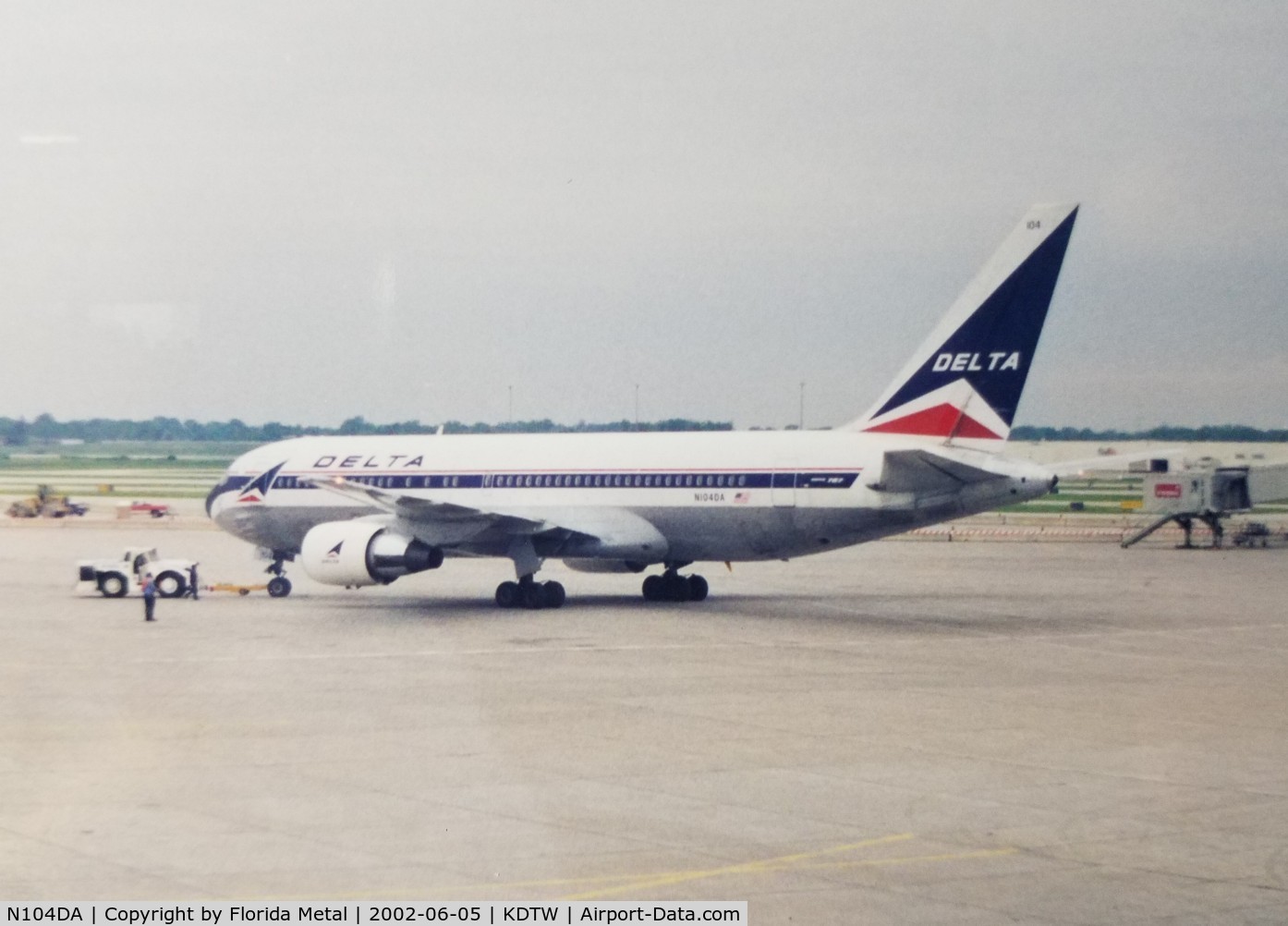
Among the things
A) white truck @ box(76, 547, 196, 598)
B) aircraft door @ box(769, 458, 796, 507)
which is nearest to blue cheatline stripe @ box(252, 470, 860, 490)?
aircraft door @ box(769, 458, 796, 507)

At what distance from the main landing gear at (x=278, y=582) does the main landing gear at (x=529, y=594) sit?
646 cm

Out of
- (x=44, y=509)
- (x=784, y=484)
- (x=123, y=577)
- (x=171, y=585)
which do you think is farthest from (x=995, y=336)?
(x=44, y=509)

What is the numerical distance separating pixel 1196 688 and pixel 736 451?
1271 centimetres

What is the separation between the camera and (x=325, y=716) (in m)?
17.9

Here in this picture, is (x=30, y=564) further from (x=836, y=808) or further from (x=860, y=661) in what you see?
(x=836, y=808)

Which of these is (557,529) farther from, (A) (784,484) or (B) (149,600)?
(B) (149,600)

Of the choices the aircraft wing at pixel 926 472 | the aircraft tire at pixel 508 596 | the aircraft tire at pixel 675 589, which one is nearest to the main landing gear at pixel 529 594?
the aircraft tire at pixel 508 596

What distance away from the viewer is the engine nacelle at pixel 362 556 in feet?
97.7

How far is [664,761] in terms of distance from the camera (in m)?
15.2

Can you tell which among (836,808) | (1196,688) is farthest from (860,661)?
(836,808)

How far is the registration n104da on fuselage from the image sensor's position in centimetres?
2920

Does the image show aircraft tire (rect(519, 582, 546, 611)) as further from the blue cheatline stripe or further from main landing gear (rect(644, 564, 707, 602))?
main landing gear (rect(644, 564, 707, 602))

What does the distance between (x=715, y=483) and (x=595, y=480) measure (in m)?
3.01

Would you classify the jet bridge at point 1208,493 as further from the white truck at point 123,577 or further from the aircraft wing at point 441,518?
the white truck at point 123,577
